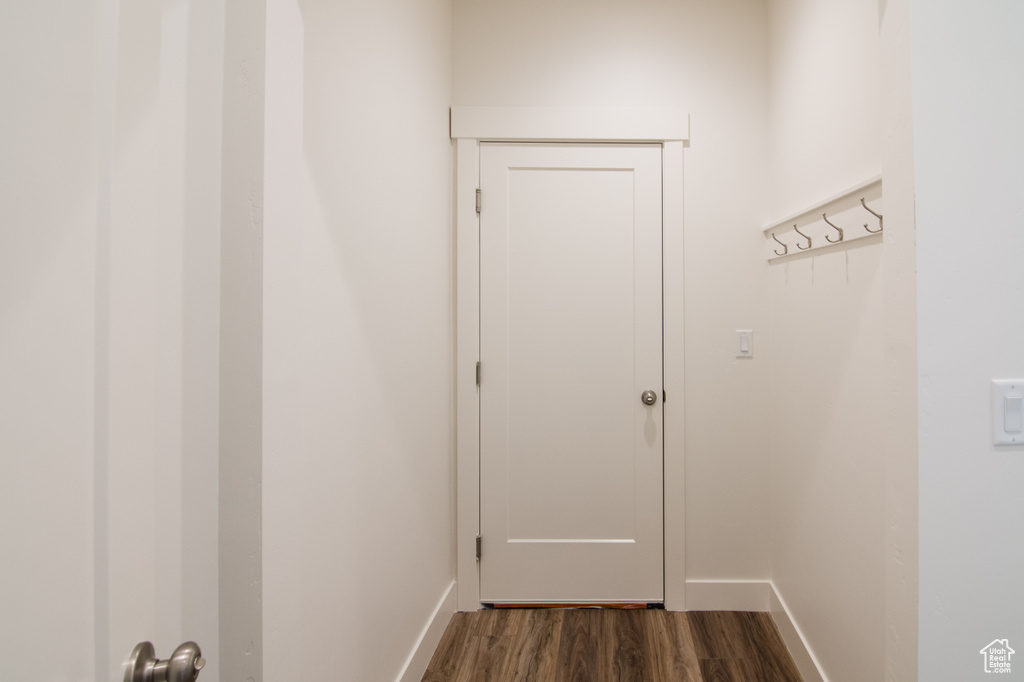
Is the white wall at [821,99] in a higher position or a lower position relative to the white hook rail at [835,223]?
higher

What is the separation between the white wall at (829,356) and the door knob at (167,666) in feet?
4.44

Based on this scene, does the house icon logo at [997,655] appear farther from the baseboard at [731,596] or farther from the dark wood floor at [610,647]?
the baseboard at [731,596]

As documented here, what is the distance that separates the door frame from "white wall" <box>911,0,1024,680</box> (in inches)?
50.3

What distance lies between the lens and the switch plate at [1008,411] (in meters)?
0.89

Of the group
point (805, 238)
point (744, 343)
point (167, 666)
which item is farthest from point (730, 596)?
point (167, 666)

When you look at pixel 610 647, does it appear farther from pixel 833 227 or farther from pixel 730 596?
pixel 833 227

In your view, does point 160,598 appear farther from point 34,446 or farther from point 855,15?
point 855,15

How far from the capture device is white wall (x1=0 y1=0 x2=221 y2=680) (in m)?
0.51

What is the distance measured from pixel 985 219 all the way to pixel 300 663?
5.10ft

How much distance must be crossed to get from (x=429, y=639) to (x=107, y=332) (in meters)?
1.68

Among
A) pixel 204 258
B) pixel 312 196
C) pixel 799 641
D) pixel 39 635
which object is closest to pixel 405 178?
pixel 312 196

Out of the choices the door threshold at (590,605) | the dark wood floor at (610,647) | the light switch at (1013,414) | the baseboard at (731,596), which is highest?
the light switch at (1013,414)

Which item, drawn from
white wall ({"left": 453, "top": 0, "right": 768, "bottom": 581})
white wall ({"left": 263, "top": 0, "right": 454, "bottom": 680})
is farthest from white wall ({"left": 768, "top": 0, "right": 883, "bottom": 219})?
white wall ({"left": 263, "top": 0, "right": 454, "bottom": 680})

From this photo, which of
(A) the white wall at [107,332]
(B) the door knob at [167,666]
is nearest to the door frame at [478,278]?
(A) the white wall at [107,332]
